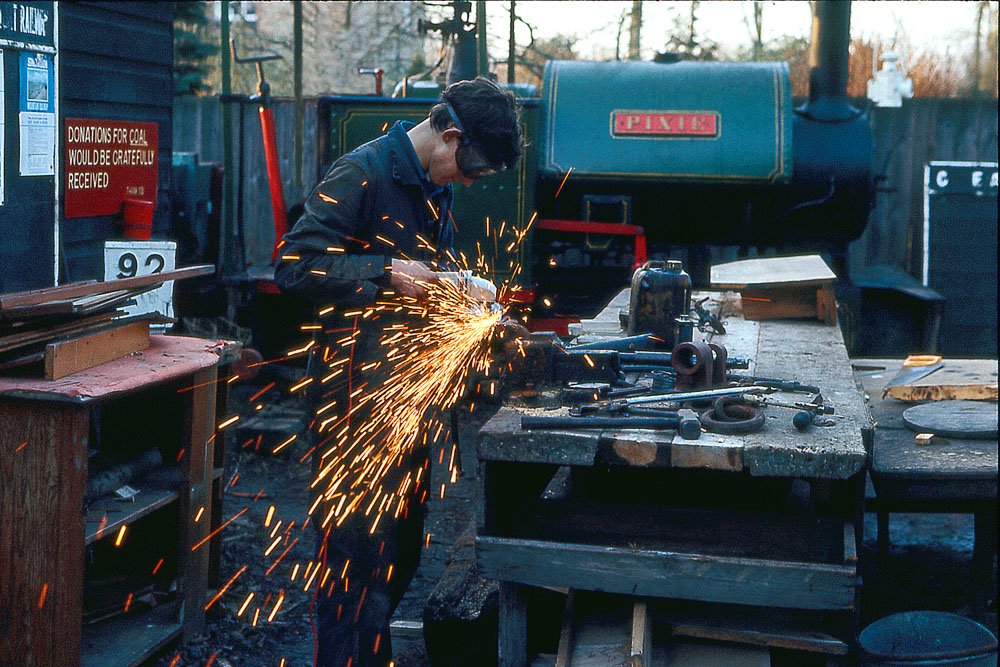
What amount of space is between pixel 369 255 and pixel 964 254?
8827 millimetres

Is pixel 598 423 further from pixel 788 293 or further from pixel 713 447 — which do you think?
pixel 788 293

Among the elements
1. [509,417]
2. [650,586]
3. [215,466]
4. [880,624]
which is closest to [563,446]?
[509,417]

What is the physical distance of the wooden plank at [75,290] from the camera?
10.3 feet

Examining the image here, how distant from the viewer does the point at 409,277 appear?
10.8ft

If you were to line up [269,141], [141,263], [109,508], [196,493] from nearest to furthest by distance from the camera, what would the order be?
[109,508], [196,493], [141,263], [269,141]

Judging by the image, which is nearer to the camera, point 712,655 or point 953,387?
point 712,655

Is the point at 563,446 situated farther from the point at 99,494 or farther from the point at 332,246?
the point at 99,494

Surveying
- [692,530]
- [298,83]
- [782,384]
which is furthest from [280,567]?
[298,83]

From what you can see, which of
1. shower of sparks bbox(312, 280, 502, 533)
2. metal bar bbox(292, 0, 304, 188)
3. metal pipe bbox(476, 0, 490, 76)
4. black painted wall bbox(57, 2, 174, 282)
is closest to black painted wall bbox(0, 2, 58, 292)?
black painted wall bbox(57, 2, 174, 282)

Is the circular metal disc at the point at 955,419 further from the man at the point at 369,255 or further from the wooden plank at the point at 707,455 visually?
the man at the point at 369,255

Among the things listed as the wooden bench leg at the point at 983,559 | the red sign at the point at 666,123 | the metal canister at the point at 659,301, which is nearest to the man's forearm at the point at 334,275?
the metal canister at the point at 659,301

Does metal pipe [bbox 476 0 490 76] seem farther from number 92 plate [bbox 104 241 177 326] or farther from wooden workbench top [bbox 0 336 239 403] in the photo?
wooden workbench top [bbox 0 336 239 403]

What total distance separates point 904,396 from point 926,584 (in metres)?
1.07

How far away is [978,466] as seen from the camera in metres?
3.79
